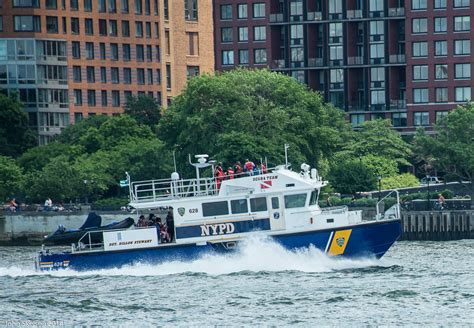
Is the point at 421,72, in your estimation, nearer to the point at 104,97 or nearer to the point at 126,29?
the point at 126,29

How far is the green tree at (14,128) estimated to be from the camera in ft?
531

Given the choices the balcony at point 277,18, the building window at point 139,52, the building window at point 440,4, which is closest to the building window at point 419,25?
the building window at point 440,4

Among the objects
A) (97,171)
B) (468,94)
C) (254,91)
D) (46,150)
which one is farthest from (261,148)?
(468,94)

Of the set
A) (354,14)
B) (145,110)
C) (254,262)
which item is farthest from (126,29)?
(254,262)

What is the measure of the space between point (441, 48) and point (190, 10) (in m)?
37.0

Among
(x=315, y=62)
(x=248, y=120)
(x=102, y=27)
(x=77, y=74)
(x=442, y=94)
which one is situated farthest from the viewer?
(x=102, y=27)

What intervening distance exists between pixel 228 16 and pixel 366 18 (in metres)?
14.7

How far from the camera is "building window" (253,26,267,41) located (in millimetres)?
179500

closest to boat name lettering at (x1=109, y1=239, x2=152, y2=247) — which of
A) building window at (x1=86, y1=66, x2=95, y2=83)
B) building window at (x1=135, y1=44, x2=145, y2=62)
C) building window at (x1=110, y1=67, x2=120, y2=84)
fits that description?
building window at (x1=86, y1=66, x2=95, y2=83)

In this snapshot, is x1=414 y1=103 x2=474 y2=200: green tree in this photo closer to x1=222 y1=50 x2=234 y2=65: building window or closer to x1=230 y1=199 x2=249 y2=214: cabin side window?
x1=222 y1=50 x2=234 y2=65: building window

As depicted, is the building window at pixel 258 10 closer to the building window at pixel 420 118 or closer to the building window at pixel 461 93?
the building window at pixel 420 118

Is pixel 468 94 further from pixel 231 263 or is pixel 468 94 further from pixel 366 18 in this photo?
pixel 231 263

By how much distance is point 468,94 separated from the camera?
169m

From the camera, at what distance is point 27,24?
177000 mm
